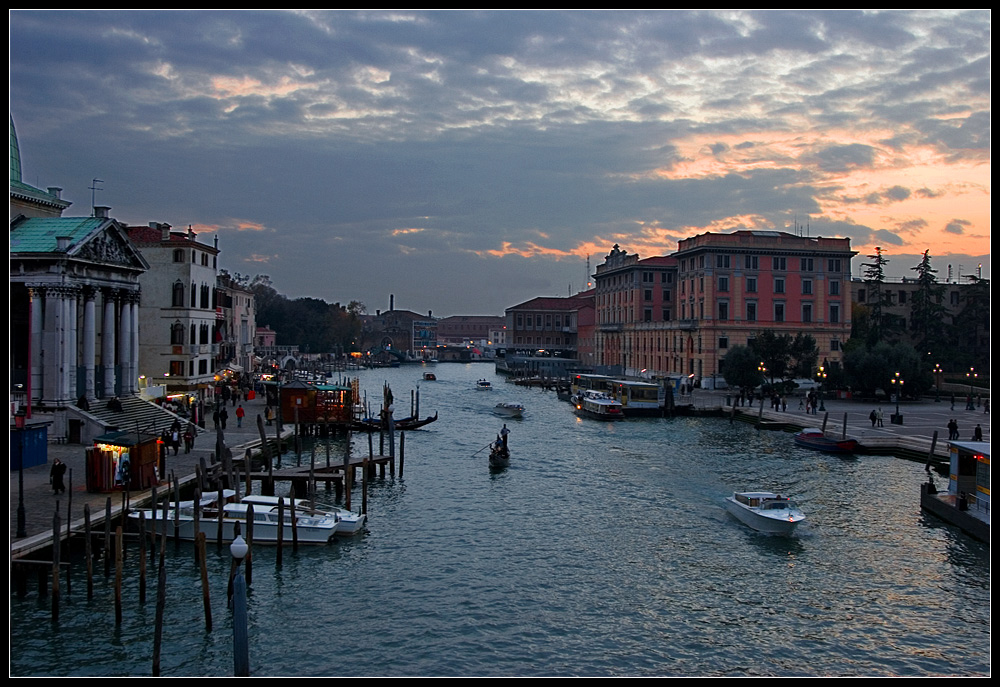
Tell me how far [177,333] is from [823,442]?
126ft

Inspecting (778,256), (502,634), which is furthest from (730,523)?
(778,256)

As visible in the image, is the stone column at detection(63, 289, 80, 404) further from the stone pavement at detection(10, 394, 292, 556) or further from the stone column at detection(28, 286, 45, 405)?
the stone pavement at detection(10, 394, 292, 556)

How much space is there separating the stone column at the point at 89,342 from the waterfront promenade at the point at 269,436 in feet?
11.3

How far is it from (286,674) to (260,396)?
53.3m

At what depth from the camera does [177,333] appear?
4816 cm

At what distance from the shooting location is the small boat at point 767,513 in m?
24.9

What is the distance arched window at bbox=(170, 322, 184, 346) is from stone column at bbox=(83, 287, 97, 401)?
11.9 metres

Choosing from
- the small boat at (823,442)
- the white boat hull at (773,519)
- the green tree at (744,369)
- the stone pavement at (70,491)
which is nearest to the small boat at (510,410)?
the green tree at (744,369)

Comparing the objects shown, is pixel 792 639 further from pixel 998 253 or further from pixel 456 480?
pixel 456 480

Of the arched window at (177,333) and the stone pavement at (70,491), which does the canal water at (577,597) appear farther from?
the arched window at (177,333)

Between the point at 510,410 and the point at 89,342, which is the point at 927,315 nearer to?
the point at 510,410

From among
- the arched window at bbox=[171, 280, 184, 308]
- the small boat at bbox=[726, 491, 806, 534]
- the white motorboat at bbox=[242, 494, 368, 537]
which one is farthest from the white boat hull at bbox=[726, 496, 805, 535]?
the arched window at bbox=[171, 280, 184, 308]

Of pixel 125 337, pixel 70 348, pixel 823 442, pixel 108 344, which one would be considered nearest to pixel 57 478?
pixel 70 348

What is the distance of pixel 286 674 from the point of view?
1536 cm
